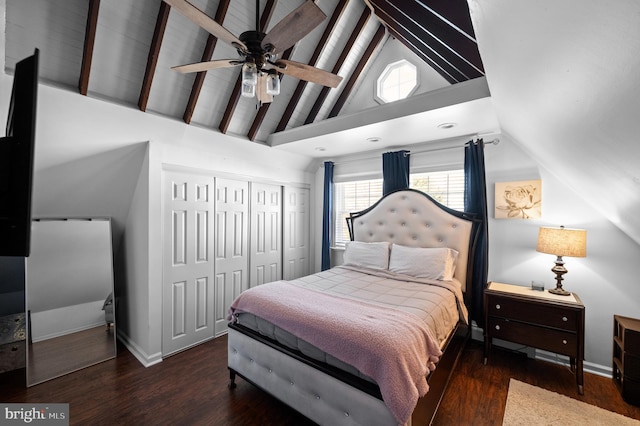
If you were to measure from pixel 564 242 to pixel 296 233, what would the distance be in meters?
3.46

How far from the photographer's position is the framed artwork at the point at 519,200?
2896 mm

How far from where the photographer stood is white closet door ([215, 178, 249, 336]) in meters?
3.46

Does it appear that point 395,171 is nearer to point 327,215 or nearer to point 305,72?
point 327,215

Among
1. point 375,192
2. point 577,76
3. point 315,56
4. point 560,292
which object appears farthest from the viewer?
point 375,192

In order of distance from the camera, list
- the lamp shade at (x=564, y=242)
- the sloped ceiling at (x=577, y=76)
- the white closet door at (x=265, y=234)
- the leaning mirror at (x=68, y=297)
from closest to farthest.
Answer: the sloped ceiling at (x=577, y=76) → the lamp shade at (x=564, y=242) → the leaning mirror at (x=68, y=297) → the white closet door at (x=265, y=234)

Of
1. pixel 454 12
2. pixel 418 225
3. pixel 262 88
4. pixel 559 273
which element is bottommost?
pixel 559 273

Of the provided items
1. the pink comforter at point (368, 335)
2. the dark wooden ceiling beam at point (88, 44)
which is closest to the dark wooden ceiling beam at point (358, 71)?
the dark wooden ceiling beam at point (88, 44)

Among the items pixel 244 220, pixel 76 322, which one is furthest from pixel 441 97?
pixel 76 322

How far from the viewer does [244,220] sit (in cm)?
380

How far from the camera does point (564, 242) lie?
98.5 inches

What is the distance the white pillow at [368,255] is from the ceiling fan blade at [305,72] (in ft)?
7.14

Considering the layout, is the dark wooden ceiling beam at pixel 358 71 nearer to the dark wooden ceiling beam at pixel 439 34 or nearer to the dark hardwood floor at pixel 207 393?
the dark wooden ceiling beam at pixel 439 34

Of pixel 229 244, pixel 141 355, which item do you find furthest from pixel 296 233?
pixel 141 355

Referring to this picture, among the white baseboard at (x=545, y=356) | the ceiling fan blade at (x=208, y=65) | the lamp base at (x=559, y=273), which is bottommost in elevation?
the white baseboard at (x=545, y=356)
